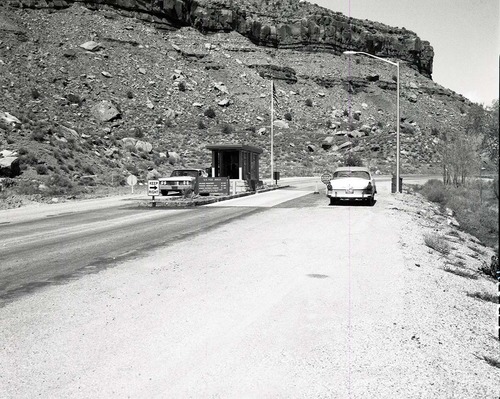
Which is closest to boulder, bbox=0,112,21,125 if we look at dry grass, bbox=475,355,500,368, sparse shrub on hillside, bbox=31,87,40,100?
sparse shrub on hillside, bbox=31,87,40,100

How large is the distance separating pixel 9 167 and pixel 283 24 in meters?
79.6

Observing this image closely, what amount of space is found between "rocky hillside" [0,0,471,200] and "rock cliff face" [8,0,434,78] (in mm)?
291

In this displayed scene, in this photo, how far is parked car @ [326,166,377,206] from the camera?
20.4m

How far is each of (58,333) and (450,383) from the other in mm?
3851

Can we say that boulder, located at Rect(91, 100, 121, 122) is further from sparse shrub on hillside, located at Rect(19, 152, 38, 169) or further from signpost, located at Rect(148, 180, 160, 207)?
signpost, located at Rect(148, 180, 160, 207)

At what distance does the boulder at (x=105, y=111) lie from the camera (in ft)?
199

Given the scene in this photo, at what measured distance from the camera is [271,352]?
4668mm

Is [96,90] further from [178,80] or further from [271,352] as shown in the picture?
[271,352]

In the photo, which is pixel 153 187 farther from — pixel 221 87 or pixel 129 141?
pixel 221 87

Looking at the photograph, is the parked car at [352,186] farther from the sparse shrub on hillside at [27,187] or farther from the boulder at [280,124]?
the boulder at [280,124]

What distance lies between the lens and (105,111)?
61.4m

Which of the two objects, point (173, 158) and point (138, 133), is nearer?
point (173, 158)

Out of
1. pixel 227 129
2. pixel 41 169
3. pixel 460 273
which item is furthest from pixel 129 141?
pixel 460 273

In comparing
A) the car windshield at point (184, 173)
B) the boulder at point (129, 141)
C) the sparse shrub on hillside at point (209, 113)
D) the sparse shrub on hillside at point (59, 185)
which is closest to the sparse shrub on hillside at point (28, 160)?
the sparse shrub on hillside at point (59, 185)
